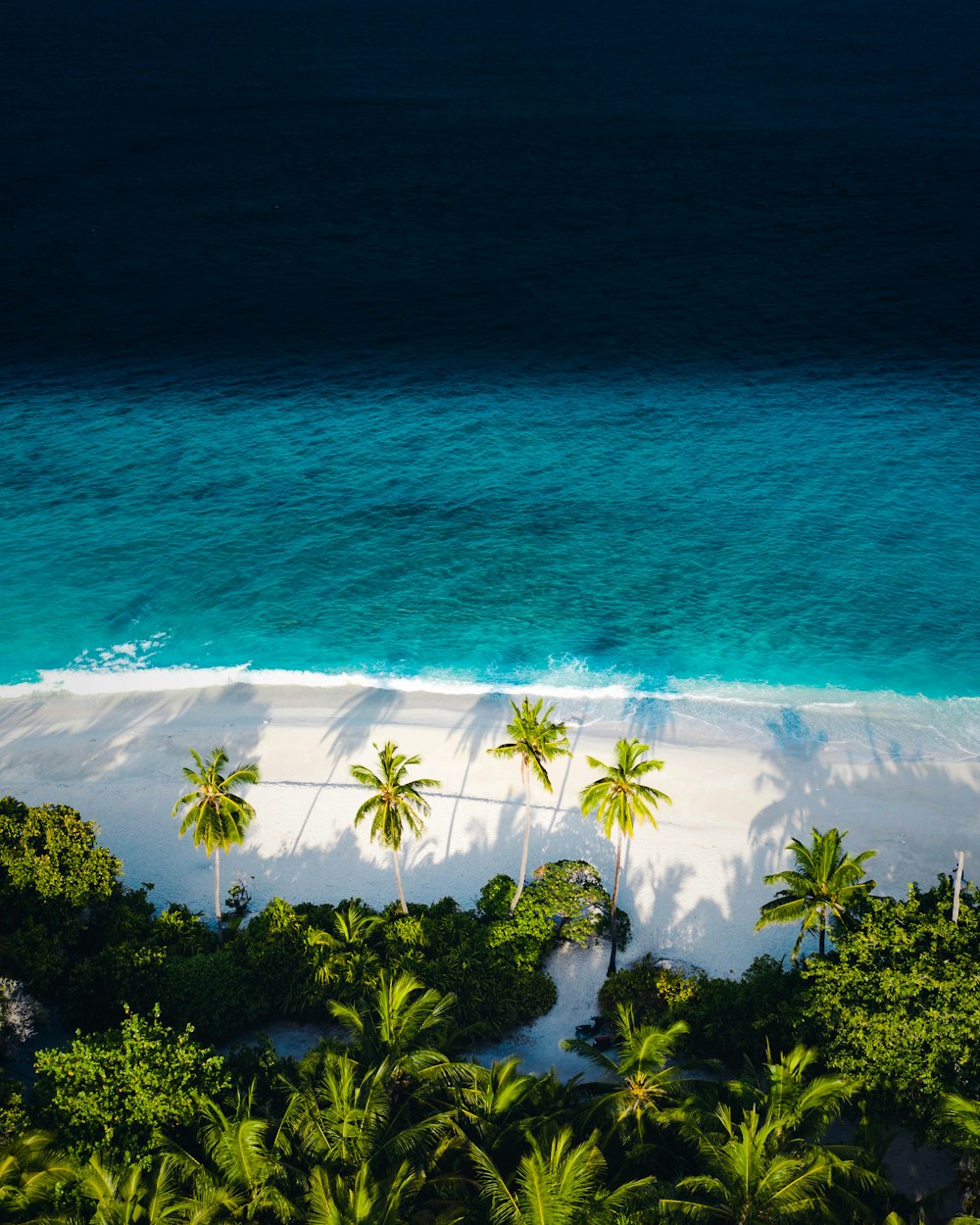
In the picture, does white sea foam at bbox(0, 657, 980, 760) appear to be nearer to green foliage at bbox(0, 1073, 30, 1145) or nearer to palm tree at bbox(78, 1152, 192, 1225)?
green foliage at bbox(0, 1073, 30, 1145)

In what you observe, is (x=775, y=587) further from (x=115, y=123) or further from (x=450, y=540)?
(x=115, y=123)

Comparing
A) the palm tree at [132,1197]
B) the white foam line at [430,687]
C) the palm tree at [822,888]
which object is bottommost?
the palm tree at [132,1197]

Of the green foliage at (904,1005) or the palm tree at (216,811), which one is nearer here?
the green foliage at (904,1005)

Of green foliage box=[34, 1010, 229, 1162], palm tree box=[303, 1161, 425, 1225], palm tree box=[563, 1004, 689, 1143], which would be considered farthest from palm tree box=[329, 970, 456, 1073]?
palm tree box=[563, 1004, 689, 1143]

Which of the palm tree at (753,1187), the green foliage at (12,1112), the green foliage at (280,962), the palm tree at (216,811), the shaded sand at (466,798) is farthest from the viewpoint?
the shaded sand at (466,798)

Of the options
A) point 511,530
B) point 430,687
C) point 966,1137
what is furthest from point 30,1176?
point 511,530

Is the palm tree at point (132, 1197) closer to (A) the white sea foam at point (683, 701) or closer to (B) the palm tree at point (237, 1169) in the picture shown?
(B) the palm tree at point (237, 1169)

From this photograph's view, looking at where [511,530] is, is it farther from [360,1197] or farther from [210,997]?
[360,1197]

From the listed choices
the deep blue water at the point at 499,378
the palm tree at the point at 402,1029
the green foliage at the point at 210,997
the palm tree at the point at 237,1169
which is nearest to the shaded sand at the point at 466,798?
the deep blue water at the point at 499,378
